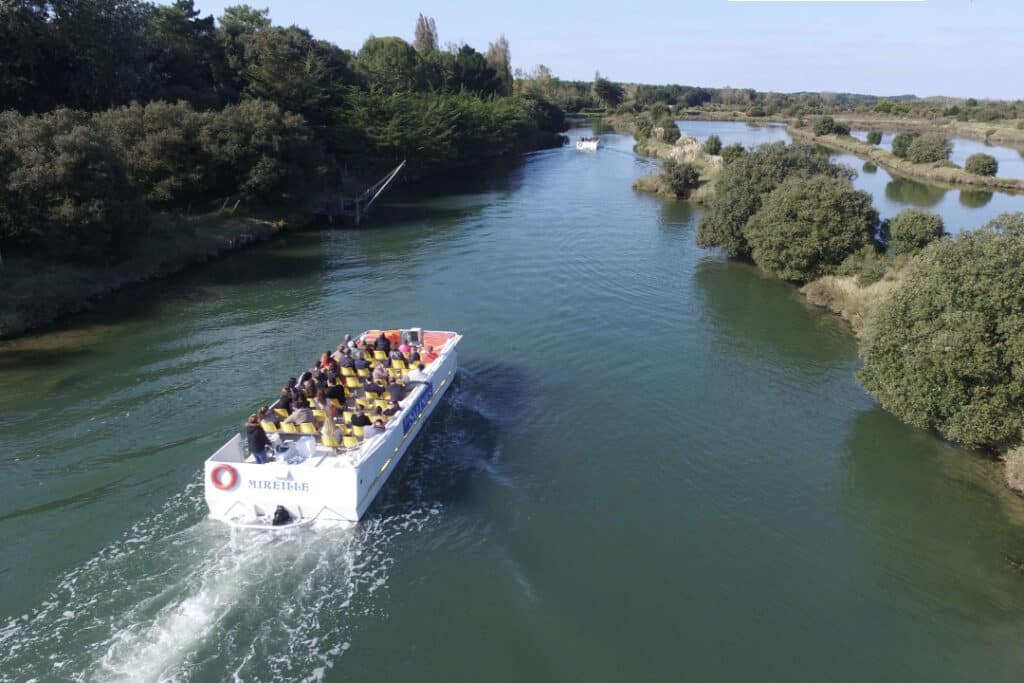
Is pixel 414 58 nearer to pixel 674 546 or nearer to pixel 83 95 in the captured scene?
pixel 83 95

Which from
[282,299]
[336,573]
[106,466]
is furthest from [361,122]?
[336,573]

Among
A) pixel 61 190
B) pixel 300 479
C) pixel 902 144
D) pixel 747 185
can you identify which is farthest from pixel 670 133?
pixel 300 479

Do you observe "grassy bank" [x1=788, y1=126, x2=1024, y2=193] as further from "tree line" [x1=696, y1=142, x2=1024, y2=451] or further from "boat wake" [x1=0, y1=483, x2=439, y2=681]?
"boat wake" [x1=0, y1=483, x2=439, y2=681]

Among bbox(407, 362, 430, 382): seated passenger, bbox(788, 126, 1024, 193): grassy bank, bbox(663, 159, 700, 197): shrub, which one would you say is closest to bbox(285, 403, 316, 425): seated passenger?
bbox(407, 362, 430, 382): seated passenger

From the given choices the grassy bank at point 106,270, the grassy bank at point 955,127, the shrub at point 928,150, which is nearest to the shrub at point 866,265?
the grassy bank at point 106,270

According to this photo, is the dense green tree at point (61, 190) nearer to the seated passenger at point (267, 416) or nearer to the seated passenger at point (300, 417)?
the seated passenger at point (267, 416)
